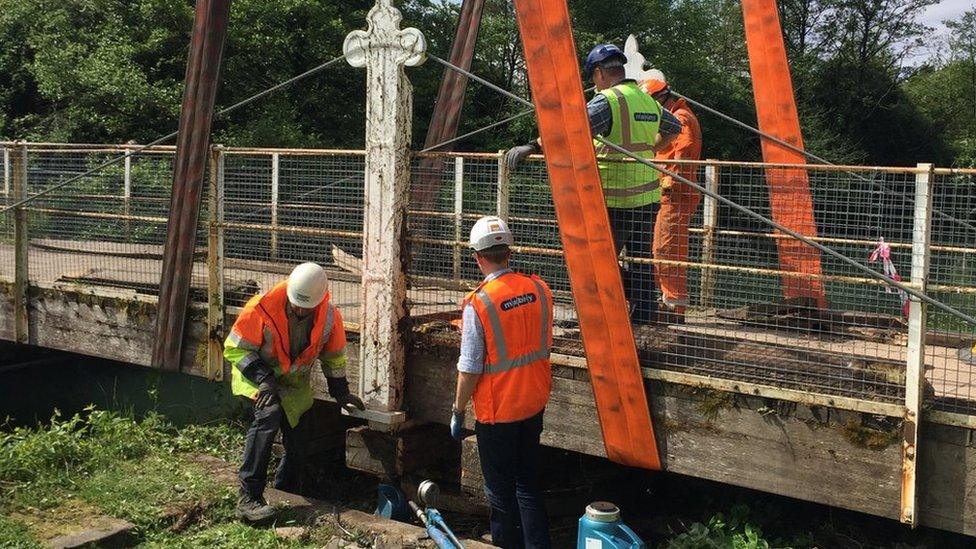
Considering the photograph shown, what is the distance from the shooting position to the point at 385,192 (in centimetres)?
644

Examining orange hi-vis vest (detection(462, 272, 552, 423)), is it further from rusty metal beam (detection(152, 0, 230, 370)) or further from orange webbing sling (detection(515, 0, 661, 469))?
rusty metal beam (detection(152, 0, 230, 370))

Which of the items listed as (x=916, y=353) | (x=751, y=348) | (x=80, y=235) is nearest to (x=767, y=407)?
(x=751, y=348)

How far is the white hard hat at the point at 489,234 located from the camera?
514cm

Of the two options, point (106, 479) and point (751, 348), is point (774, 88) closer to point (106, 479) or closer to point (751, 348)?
point (751, 348)

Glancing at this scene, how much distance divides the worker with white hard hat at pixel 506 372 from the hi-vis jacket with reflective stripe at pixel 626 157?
1006 millimetres

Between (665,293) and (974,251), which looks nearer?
(974,251)

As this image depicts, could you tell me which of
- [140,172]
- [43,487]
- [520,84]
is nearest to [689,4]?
[520,84]

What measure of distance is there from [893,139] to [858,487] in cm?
2984

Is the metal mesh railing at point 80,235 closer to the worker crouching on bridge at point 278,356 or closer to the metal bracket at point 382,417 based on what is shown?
the worker crouching on bridge at point 278,356

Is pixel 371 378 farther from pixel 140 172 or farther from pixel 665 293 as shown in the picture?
pixel 140 172

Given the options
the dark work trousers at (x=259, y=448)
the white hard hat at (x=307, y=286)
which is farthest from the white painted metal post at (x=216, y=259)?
the white hard hat at (x=307, y=286)

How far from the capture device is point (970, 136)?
106 feet

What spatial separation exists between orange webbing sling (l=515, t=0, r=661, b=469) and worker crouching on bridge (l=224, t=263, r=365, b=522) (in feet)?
5.22

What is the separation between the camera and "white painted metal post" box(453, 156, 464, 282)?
6.64m
